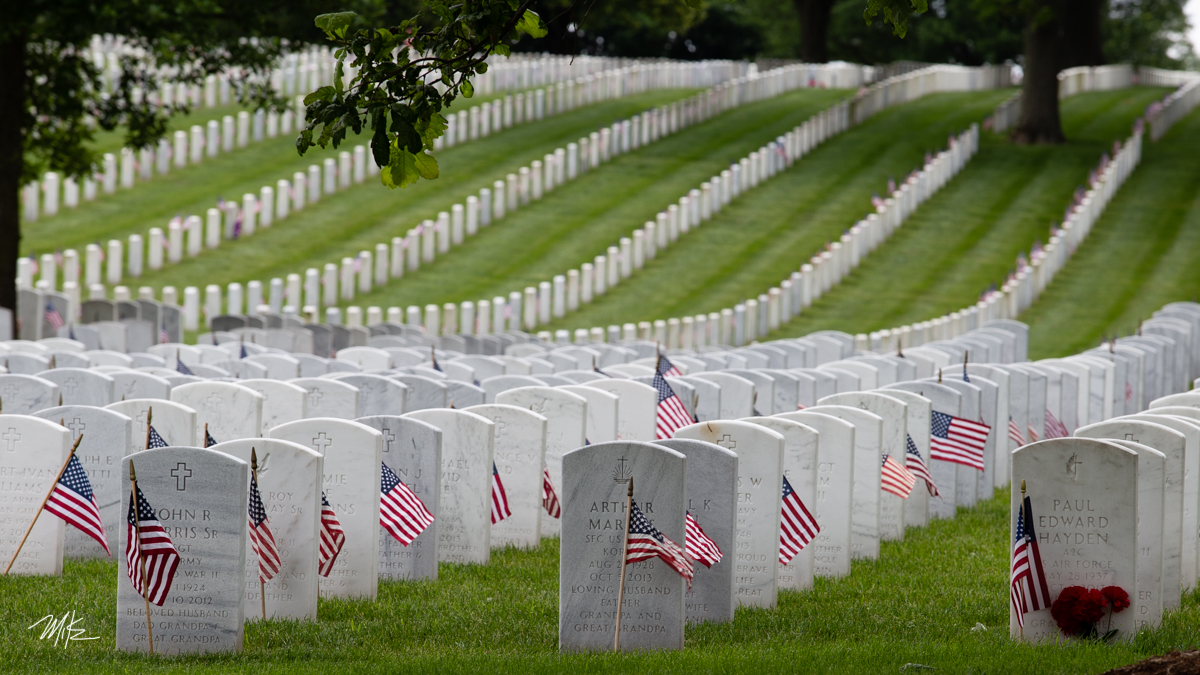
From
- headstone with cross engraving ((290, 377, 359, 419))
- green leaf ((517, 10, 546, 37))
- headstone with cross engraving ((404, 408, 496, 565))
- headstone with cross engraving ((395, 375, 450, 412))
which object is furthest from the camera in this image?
headstone with cross engraving ((395, 375, 450, 412))

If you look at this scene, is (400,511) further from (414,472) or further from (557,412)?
(557,412)

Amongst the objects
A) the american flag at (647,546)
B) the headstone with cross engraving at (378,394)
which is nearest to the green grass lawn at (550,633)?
the american flag at (647,546)

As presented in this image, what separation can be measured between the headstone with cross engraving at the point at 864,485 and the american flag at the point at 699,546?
250 cm

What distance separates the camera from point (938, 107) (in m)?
50.7

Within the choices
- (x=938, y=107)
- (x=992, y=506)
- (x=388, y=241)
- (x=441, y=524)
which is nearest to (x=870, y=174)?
(x=938, y=107)

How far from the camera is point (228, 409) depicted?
10.4 metres

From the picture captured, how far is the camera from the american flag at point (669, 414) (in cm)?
1068

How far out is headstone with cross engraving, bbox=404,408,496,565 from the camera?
9.38m

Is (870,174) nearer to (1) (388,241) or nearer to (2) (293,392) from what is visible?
(1) (388,241)

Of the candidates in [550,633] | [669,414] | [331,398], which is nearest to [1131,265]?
[669,414]

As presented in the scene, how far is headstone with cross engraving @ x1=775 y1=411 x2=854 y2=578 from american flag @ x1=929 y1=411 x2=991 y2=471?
177 cm

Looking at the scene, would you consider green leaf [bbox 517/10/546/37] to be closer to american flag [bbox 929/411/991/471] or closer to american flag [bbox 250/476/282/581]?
american flag [bbox 250/476/282/581]

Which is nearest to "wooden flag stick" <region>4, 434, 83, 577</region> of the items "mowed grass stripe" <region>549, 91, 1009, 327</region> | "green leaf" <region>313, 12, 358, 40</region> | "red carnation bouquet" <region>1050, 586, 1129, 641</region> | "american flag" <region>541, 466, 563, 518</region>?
"green leaf" <region>313, 12, 358, 40</region>

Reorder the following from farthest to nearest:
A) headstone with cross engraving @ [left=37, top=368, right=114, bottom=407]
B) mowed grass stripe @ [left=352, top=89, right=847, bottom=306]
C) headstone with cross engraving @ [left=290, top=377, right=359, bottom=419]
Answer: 1. mowed grass stripe @ [left=352, top=89, right=847, bottom=306]
2. headstone with cross engraving @ [left=37, top=368, right=114, bottom=407]
3. headstone with cross engraving @ [left=290, top=377, right=359, bottom=419]
